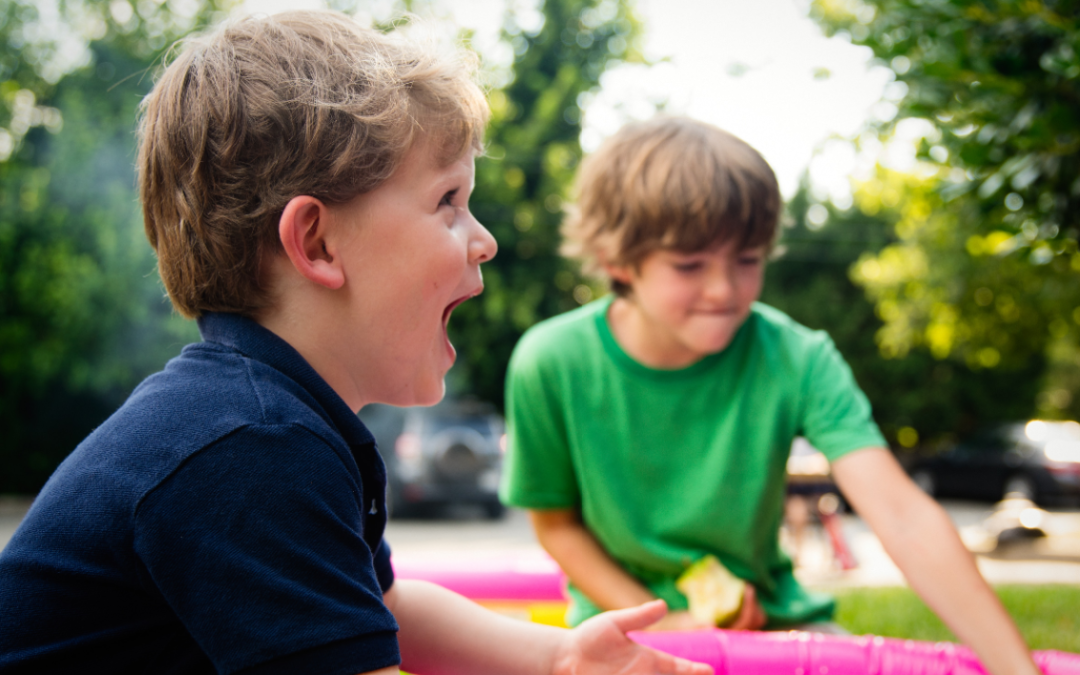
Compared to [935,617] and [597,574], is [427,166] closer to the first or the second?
[597,574]

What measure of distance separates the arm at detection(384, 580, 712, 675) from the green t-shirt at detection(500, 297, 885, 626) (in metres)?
0.76

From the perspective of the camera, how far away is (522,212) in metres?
17.4

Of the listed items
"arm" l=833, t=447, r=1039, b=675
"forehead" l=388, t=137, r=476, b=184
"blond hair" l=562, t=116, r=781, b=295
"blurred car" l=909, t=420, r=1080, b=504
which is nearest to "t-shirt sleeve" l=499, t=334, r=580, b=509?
"blond hair" l=562, t=116, r=781, b=295

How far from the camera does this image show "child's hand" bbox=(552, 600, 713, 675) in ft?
4.09

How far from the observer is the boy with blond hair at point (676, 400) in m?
2.03

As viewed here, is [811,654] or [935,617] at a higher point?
[811,654]

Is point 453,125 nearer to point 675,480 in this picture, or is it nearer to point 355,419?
point 355,419

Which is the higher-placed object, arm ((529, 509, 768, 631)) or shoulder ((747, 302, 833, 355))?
shoulder ((747, 302, 833, 355))

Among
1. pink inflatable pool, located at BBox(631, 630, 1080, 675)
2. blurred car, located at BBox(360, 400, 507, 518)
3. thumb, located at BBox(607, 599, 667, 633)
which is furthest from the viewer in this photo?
blurred car, located at BBox(360, 400, 507, 518)

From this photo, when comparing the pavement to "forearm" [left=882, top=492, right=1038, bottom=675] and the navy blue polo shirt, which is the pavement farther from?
the navy blue polo shirt

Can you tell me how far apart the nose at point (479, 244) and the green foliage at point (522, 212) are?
1515cm

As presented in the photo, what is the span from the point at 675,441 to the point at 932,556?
2.29ft

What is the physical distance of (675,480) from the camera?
2172 mm

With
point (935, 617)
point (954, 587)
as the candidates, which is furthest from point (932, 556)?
point (935, 617)
